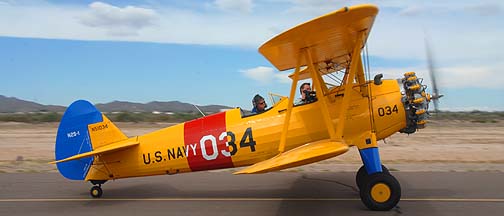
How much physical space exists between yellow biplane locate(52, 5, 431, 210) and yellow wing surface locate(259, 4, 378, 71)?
2 centimetres

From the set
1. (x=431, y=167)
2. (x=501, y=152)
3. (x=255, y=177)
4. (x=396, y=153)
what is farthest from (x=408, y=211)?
(x=501, y=152)

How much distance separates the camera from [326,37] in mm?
7070

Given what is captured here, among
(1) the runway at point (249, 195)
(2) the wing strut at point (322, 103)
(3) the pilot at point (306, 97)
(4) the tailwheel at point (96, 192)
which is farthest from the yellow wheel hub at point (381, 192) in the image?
(4) the tailwheel at point (96, 192)

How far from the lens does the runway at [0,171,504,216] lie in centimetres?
775

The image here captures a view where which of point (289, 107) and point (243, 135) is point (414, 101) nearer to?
point (289, 107)

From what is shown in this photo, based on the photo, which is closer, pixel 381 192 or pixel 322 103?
pixel 381 192

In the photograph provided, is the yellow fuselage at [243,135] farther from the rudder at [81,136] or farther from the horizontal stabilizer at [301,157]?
the horizontal stabilizer at [301,157]

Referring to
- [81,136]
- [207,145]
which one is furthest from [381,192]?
[81,136]

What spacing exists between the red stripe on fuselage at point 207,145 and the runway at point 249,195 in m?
0.71

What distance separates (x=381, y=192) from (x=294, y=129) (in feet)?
5.56

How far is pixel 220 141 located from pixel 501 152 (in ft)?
42.3

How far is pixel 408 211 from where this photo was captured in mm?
7375

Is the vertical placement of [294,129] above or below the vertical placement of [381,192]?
above

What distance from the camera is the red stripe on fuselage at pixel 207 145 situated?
820cm
